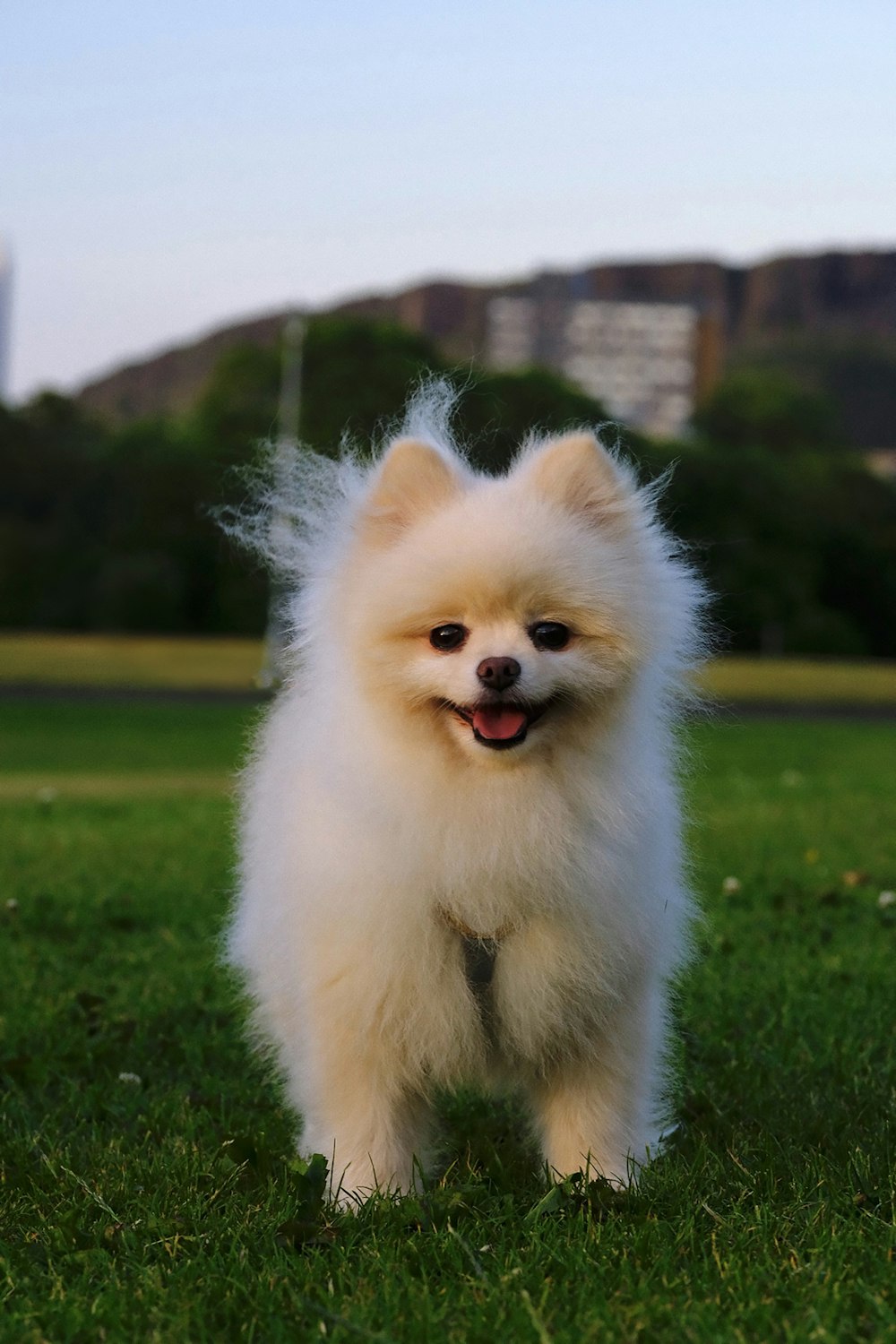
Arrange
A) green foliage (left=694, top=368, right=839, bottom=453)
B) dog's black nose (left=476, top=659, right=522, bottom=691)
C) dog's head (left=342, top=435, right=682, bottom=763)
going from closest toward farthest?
dog's black nose (left=476, top=659, right=522, bottom=691), dog's head (left=342, top=435, right=682, bottom=763), green foliage (left=694, top=368, right=839, bottom=453)

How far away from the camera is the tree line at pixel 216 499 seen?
56.8m

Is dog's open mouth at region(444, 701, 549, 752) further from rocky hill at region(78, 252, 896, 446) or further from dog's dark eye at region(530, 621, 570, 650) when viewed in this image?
rocky hill at region(78, 252, 896, 446)

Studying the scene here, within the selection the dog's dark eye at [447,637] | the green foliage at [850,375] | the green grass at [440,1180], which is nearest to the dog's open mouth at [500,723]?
Result: the dog's dark eye at [447,637]

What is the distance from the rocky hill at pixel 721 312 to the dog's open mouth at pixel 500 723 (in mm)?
73162

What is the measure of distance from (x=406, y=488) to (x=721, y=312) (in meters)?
173

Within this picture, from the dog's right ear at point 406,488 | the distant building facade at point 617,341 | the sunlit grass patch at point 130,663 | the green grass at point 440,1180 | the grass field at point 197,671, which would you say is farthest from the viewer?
the distant building facade at point 617,341

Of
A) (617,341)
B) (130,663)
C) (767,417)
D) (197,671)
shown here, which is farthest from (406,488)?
(617,341)

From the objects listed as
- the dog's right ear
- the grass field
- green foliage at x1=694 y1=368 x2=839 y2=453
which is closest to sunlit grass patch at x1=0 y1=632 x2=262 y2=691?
the grass field

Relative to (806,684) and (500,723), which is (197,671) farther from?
(500,723)

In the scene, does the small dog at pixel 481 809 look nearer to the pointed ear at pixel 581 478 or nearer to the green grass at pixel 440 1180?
the pointed ear at pixel 581 478

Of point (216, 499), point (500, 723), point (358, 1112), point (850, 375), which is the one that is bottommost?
point (358, 1112)

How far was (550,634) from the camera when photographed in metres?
3.50

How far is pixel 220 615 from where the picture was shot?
57.2 m

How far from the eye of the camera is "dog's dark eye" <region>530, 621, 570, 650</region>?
11.4 ft
